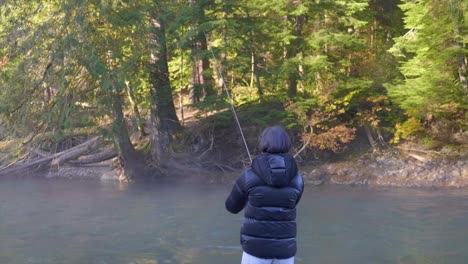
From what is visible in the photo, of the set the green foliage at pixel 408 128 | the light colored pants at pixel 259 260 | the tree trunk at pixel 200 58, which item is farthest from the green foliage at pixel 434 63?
the light colored pants at pixel 259 260

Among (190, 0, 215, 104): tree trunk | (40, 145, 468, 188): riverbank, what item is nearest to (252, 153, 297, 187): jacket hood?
(40, 145, 468, 188): riverbank

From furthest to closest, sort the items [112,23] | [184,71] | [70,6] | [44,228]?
[184,71] → [112,23] → [70,6] → [44,228]

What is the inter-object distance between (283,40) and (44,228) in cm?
777

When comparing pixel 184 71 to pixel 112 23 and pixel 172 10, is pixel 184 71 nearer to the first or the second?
pixel 172 10

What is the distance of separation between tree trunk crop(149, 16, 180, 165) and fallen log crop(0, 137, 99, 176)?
7.09ft

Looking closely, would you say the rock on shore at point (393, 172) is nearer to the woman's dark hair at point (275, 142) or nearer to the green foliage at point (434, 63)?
the green foliage at point (434, 63)

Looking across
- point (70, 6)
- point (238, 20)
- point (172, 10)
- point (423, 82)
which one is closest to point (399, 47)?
point (423, 82)

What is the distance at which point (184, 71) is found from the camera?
1911cm

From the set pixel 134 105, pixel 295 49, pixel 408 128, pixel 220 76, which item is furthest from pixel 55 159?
pixel 408 128

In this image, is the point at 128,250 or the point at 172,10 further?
the point at 172,10

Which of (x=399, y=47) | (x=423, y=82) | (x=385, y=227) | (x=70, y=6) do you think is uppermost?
(x=70, y=6)

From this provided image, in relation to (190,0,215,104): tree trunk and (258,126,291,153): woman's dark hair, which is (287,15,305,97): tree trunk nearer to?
(190,0,215,104): tree trunk

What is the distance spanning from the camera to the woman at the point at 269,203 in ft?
12.4

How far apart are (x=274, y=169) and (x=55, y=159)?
49.6 feet
